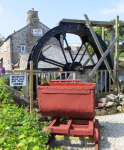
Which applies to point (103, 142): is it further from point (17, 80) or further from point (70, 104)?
point (17, 80)

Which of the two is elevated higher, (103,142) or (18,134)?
(18,134)

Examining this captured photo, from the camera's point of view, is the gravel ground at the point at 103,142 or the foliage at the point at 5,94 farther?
the foliage at the point at 5,94

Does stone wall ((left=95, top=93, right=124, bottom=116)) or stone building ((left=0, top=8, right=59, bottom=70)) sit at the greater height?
stone building ((left=0, top=8, right=59, bottom=70))

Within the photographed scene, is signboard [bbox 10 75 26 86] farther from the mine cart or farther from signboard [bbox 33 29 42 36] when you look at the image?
signboard [bbox 33 29 42 36]

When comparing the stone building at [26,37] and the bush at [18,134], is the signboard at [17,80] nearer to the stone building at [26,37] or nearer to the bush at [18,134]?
the bush at [18,134]

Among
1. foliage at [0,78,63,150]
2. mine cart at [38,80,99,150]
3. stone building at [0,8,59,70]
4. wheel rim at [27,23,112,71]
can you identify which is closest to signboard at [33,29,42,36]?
stone building at [0,8,59,70]

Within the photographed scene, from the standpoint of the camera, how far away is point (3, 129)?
9.09 ft

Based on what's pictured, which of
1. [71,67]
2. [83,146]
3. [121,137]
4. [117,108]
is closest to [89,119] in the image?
[83,146]

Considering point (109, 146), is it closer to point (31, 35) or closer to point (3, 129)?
point (3, 129)

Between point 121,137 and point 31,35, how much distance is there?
20620 millimetres

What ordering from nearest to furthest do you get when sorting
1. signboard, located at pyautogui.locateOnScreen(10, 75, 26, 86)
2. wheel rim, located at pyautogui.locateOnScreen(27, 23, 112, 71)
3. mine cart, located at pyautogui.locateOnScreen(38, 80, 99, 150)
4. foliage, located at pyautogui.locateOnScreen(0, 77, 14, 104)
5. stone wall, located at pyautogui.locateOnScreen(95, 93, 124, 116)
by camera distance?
1. mine cart, located at pyautogui.locateOnScreen(38, 80, 99, 150)
2. signboard, located at pyautogui.locateOnScreen(10, 75, 26, 86)
3. foliage, located at pyautogui.locateOnScreen(0, 77, 14, 104)
4. stone wall, located at pyautogui.locateOnScreen(95, 93, 124, 116)
5. wheel rim, located at pyautogui.locateOnScreen(27, 23, 112, 71)

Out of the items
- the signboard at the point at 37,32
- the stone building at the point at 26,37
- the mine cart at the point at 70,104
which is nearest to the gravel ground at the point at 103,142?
the mine cart at the point at 70,104

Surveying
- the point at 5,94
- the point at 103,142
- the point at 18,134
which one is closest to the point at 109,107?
the point at 103,142

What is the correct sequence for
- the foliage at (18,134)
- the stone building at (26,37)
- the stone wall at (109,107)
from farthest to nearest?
1. the stone building at (26,37)
2. the stone wall at (109,107)
3. the foliage at (18,134)
